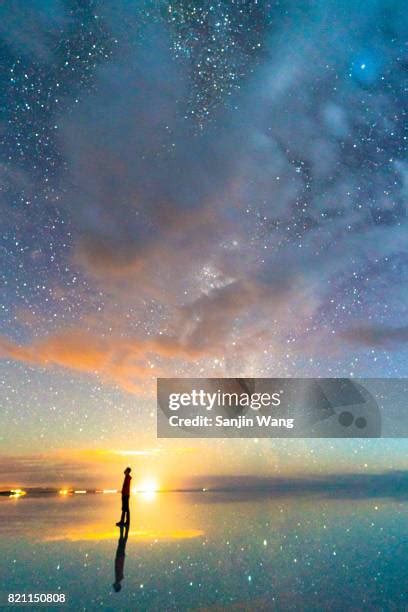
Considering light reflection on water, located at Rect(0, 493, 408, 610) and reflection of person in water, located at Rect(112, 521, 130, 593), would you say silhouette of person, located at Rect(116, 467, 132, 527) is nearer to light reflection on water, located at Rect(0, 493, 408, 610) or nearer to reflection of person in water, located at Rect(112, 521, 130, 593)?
Result: reflection of person in water, located at Rect(112, 521, 130, 593)

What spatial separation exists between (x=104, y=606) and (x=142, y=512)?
12154mm

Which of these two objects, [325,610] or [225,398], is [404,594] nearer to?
[325,610]

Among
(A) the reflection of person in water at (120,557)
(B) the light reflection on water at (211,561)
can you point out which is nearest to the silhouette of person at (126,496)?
(A) the reflection of person in water at (120,557)

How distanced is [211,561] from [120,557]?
1.70 metres

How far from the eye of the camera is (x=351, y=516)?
1722 centimetres

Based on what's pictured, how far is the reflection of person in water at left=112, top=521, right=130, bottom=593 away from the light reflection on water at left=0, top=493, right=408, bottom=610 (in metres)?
0.03

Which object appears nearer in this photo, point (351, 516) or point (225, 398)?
point (351, 516)

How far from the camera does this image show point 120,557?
396 inches

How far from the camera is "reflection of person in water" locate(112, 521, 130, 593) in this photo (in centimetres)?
816

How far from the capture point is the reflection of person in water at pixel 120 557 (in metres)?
8.16

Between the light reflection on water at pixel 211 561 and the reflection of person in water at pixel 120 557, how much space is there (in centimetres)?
3

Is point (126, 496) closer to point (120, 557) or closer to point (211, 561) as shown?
point (120, 557)

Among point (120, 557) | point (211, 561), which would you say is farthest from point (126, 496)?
point (211, 561)

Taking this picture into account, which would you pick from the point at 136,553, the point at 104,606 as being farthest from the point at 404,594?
the point at 136,553
